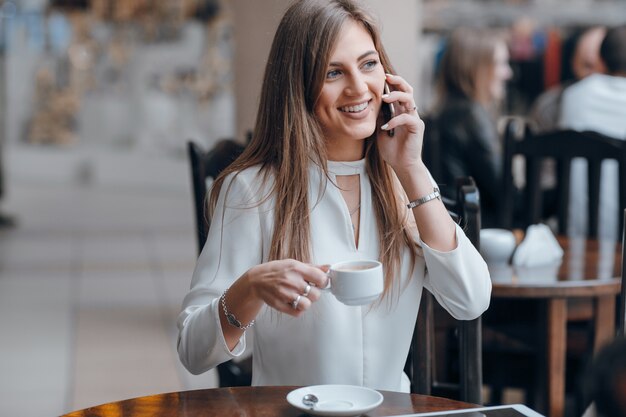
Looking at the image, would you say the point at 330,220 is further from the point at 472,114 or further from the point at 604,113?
the point at 604,113

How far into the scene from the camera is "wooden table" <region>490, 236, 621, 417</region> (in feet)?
7.84

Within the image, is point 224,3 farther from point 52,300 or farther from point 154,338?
point 154,338

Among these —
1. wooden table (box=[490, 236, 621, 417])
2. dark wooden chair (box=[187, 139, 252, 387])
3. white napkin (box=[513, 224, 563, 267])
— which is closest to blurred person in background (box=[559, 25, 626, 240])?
wooden table (box=[490, 236, 621, 417])

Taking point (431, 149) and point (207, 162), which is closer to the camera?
point (207, 162)

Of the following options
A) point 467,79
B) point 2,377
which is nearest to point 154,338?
point 2,377

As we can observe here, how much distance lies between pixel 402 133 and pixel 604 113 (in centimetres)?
270

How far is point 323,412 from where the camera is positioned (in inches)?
52.2

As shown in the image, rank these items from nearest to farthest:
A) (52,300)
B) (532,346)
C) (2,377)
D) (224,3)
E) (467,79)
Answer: (532,346), (2,377), (467,79), (52,300), (224,3)

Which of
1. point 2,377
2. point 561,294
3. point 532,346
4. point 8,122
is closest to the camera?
point 561,294

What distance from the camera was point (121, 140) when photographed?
11.5 meters

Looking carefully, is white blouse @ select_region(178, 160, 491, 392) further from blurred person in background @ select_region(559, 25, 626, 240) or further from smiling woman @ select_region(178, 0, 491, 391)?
blurred person in background @ select_region(559, 25, 626, 240)

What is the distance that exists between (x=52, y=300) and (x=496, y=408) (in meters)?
4.43

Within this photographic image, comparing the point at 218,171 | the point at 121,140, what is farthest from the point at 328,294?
the point at 121,140

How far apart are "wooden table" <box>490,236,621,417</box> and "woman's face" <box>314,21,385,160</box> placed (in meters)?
0.81
